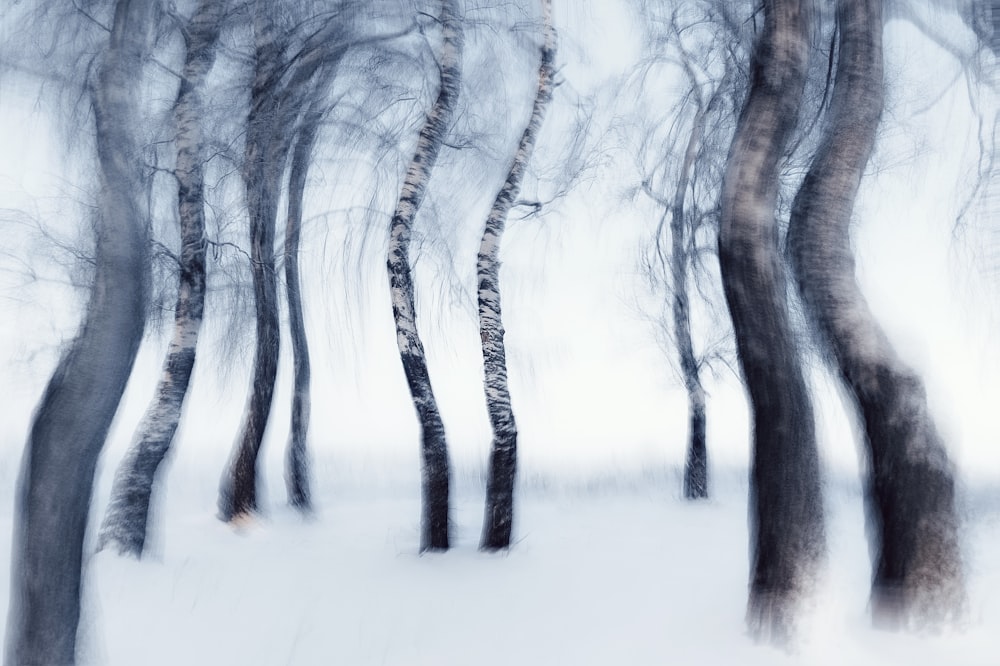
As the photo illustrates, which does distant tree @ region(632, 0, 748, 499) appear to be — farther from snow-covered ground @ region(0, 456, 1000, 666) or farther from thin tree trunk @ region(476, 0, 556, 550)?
snow-covered ground @ region(0, 456, 1000, 666)

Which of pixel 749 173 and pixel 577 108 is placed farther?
pixel 577 108

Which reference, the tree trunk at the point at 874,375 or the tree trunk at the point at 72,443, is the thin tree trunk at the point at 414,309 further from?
the tree trunk at the point at 874,375

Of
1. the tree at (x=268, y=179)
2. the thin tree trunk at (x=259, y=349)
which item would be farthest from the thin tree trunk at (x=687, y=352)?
the thin tree trunk at (x=259, y=349)

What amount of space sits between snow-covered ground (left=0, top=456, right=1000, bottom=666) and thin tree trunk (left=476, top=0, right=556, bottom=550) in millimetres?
352

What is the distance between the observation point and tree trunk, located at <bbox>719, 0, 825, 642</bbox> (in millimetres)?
4238

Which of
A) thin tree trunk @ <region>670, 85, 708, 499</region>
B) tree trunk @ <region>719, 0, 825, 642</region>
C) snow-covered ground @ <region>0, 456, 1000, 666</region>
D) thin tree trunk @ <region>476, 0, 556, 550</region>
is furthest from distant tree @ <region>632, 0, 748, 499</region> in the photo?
snow-covered ground @ <region>0, 456, 1000, 666</region>

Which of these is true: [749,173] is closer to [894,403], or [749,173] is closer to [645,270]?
[894,403]

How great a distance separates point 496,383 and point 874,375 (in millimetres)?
3863

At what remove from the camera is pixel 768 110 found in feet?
15.4

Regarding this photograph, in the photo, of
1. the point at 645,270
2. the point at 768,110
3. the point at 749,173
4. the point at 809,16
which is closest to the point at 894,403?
the point at 749,173

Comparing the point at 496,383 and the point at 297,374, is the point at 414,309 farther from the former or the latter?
the point at 297,374

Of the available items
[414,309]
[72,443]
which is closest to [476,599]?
[414,309]

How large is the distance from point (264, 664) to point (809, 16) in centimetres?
532

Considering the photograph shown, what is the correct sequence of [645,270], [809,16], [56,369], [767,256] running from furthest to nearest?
[645,270], [809,16], [767,256], [56,369]
